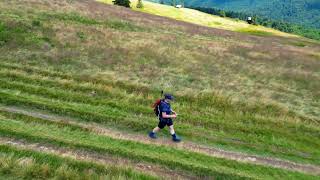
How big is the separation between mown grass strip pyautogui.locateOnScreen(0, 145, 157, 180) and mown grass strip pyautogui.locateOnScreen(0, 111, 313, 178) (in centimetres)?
187

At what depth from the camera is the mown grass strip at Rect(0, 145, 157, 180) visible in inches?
669

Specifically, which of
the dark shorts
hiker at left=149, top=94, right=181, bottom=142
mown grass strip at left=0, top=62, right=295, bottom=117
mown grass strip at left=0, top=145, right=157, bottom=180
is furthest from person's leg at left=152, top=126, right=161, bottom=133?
mown grass strip at left=0, top=62, right=295, bottom=117

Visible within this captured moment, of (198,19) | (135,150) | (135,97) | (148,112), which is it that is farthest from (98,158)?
(198,19)

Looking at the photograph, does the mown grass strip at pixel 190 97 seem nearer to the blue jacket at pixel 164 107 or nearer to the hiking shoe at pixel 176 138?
the hiking shoe at pixel 176 138

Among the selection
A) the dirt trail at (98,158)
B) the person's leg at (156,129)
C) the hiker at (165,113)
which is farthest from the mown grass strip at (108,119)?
the dirt trail at (98,158)

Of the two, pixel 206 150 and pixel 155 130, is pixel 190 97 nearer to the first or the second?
pixel 155 130

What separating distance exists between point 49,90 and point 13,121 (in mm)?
6359

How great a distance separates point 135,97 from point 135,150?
9571 mm

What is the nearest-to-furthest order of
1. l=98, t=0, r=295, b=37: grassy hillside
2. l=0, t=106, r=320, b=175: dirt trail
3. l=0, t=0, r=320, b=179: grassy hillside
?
l=0, t=0, r=320, b=179: grassy hillside, l=0, t=106, r=320, b=175: dirt trail, l=98, t=0, r=295, b=37: grassy hillside

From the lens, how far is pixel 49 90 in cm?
2933

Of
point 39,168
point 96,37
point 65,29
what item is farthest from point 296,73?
point 39,168

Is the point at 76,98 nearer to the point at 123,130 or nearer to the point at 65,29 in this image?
the point at 123,130

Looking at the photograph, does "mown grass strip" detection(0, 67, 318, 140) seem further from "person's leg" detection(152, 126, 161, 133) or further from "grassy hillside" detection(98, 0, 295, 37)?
"grassy hillside" detection(98, 0, 295, 37)

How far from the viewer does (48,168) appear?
1747 centimetres
